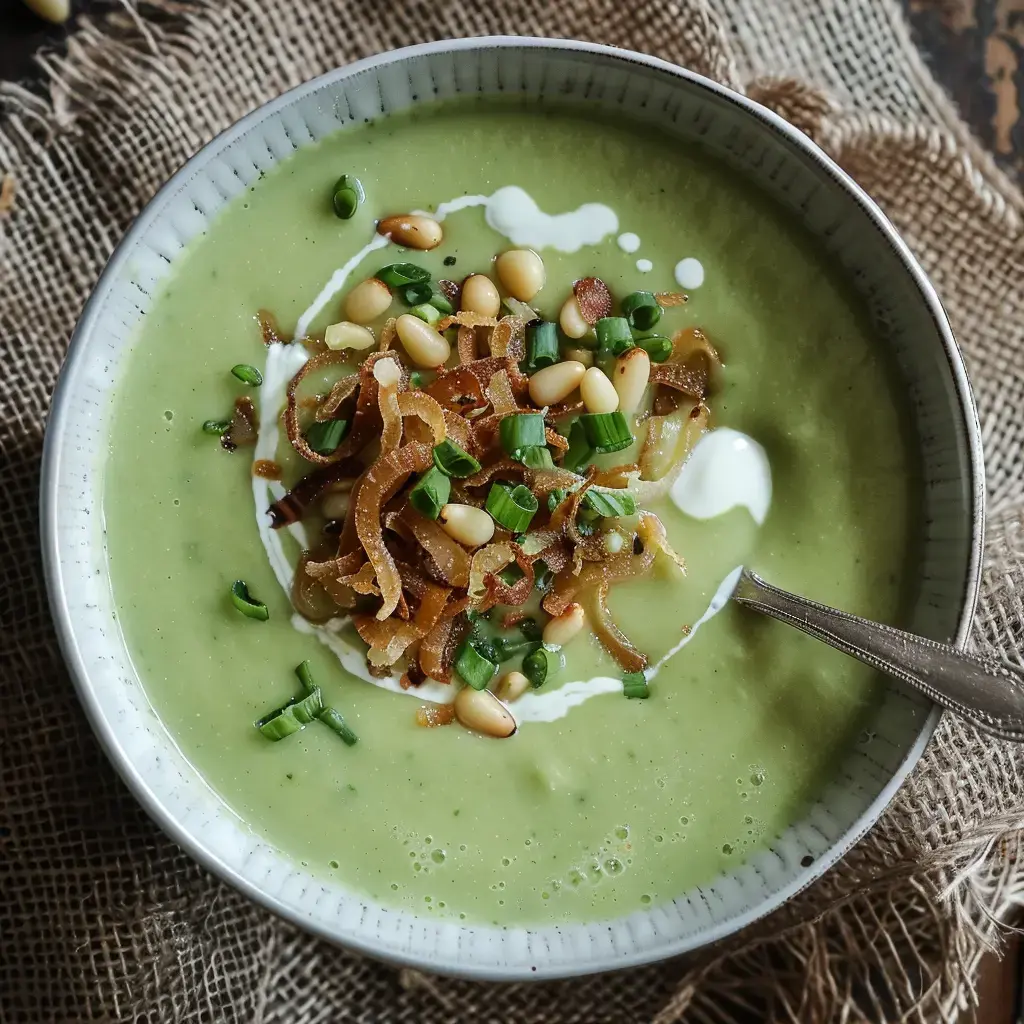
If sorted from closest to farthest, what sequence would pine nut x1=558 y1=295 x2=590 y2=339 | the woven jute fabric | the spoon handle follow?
the spoon handle < pine nut x1=558 y1=295 x2=590 y2=339 < the woven jute fabric

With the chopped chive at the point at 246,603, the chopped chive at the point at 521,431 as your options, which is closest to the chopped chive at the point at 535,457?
the chopped chive at the point at 521,431

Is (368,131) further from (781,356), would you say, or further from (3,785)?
(3,785)

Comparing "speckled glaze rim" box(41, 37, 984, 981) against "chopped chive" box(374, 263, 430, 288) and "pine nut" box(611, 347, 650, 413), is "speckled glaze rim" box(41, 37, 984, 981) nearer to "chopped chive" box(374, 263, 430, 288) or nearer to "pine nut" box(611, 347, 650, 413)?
"chopped chive" box(374, 263, 430, 288)

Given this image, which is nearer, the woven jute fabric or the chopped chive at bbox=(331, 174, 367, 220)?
the chopped chive at bbox=(331, 174, 367, 220)

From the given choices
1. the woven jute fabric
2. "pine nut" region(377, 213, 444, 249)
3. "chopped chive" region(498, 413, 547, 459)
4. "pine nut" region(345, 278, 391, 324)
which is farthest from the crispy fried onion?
the woven jute fabric

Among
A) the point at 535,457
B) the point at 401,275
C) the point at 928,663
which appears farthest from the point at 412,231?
the point at 928,663

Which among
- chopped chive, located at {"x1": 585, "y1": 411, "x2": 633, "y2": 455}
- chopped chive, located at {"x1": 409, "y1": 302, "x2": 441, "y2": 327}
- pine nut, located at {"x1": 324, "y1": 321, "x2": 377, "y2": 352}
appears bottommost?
pine nut, located at {"x1": 324, "y1": 321, "x2": 377, "y2": 352}
